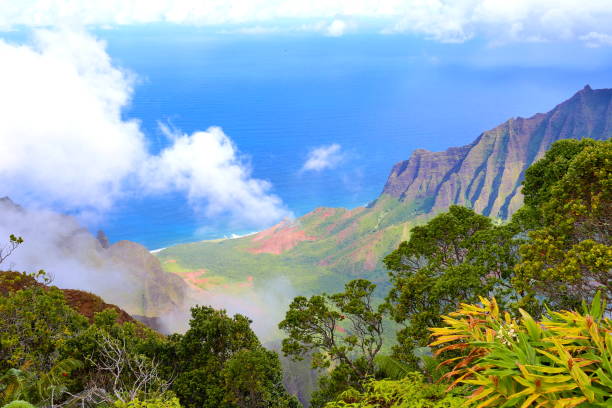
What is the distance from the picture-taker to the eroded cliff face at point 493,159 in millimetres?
122938

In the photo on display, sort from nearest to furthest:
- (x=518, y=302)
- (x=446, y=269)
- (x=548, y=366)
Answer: (x=548, y=366) → (x=518, y=302) → (x=446, y=269)

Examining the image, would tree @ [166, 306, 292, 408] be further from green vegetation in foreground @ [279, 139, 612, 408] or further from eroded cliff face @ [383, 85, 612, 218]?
eroded cliff face @ [383, 85, 612, 218]

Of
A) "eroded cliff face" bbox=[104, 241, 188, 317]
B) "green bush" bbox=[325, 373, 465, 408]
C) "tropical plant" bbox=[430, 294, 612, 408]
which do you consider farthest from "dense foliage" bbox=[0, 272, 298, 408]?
"eroded cliff face" bbox=[104, 241, 188, 317]

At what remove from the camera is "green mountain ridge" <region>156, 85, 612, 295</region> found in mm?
114812

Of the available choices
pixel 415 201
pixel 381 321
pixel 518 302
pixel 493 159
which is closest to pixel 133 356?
pixel 381 321

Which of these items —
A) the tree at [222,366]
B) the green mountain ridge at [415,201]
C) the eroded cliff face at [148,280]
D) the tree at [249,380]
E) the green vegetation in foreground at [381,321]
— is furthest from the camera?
the green mountain ridge at [415,201]

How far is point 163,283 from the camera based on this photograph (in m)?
83.6

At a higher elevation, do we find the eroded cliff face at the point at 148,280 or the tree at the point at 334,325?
the eroded cliff face at the point at 148,280

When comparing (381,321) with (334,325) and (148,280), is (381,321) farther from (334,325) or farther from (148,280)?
(148,280)

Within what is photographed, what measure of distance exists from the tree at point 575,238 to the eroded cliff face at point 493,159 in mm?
111341

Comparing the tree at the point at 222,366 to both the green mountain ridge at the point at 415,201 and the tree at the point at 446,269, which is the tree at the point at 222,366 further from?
the green mountain ridge at the point at 415,201

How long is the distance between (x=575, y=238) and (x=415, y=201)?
117340 mm

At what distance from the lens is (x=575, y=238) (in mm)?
11344

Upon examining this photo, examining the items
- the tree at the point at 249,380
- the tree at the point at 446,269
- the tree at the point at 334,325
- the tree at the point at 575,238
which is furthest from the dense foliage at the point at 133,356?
the tree at the point at 575,238
